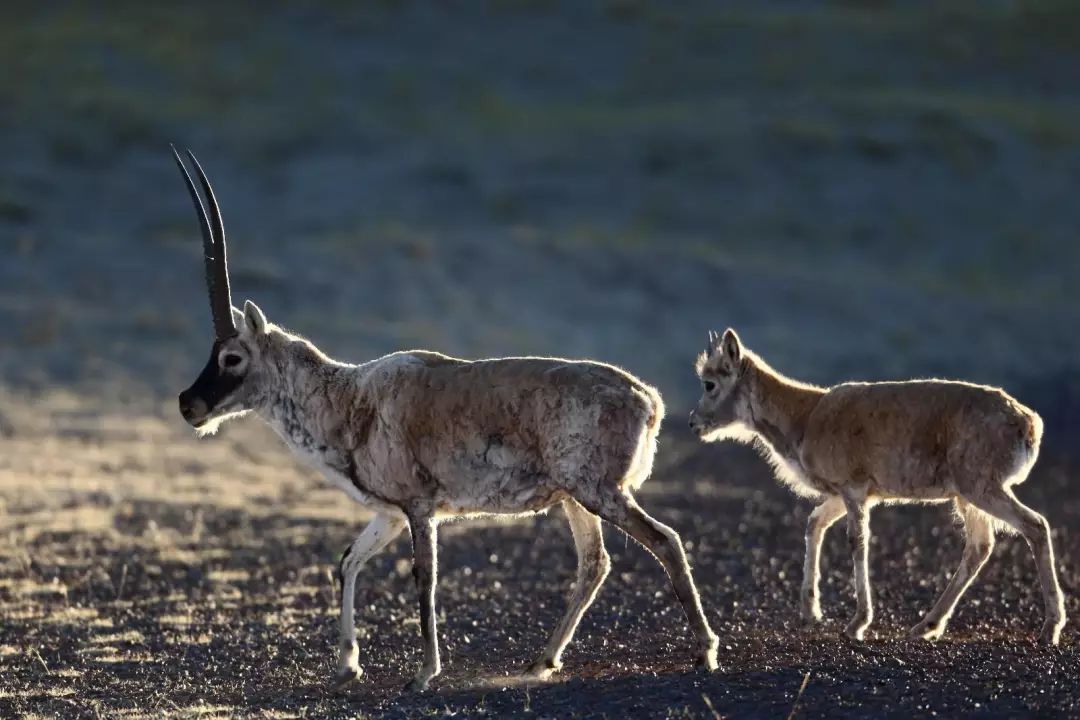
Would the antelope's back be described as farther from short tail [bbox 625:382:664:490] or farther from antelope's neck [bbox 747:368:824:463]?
short tail [bbox 625:382:664:490]

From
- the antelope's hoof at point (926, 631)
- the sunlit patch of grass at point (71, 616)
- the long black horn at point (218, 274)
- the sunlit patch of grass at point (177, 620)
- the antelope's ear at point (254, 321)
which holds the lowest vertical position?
the sunlit patch of grass at point (177, 620)

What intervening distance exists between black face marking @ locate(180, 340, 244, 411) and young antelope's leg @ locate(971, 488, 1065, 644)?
5.12 metres

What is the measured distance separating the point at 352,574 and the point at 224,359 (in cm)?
168

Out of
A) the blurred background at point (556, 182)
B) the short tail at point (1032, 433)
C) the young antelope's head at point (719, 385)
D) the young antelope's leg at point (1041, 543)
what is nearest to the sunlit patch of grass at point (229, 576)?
the young antelope's head at point (719, 385)

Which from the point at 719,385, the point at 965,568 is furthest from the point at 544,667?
the point at 719,385

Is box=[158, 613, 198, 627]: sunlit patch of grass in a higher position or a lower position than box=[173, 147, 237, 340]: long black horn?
lower

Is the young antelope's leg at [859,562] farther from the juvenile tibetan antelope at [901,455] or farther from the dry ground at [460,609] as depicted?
the dry ground at [460,609]

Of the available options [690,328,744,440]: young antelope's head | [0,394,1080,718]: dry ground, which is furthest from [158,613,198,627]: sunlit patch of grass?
[690,328,744,440]: young antelope's head

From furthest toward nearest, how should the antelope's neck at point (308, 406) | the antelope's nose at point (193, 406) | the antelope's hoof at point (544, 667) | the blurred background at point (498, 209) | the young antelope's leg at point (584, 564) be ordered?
the blurred background at point (498, 209)
the antelope's nose at point (193, 406)
the antelope's neck at point (308, 406)
the young antelope's leg at point (584, 564)
the antelope's hoof at point (544, 667)

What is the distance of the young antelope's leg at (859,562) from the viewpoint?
12156 millimetres

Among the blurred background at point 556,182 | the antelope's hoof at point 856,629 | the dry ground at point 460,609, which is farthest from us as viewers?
the blurred background at point 556,182

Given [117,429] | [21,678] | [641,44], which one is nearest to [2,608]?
[21,678]

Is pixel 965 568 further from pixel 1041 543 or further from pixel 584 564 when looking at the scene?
pixel 584 564

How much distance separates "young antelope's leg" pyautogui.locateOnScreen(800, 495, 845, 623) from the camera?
1290cm
